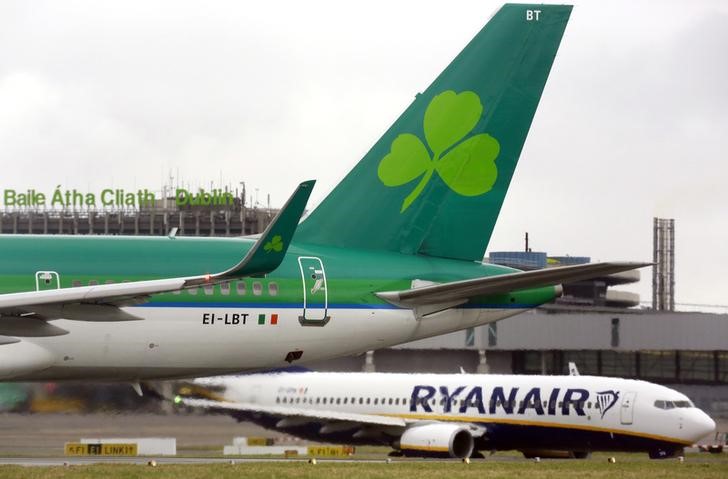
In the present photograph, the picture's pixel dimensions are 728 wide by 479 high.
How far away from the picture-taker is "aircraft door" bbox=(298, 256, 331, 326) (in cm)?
2544

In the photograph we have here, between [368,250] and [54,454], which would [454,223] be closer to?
[368,250]

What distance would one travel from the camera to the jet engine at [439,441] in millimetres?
49344

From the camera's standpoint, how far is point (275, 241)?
19.4m

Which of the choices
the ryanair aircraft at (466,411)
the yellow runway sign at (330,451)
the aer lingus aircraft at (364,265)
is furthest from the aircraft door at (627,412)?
the aer lingus aircraft at (364,265)

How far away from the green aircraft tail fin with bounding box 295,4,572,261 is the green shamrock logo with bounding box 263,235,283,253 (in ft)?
23.9

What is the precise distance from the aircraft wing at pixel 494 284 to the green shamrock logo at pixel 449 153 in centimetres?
198

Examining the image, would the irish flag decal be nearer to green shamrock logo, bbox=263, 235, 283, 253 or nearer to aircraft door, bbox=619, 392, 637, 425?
green shamrock logo, bbox=263, 235, 283, 253

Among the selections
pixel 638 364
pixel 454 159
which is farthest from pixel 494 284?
pixel 638 364

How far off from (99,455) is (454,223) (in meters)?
21.1

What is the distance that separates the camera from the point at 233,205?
12094 centimetres

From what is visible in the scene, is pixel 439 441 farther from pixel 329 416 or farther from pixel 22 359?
pixel 22 359

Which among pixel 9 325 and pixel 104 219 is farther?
pixel 104 219

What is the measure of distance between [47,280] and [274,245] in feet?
20.6

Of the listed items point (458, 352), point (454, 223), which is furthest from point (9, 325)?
point (458, 352)
